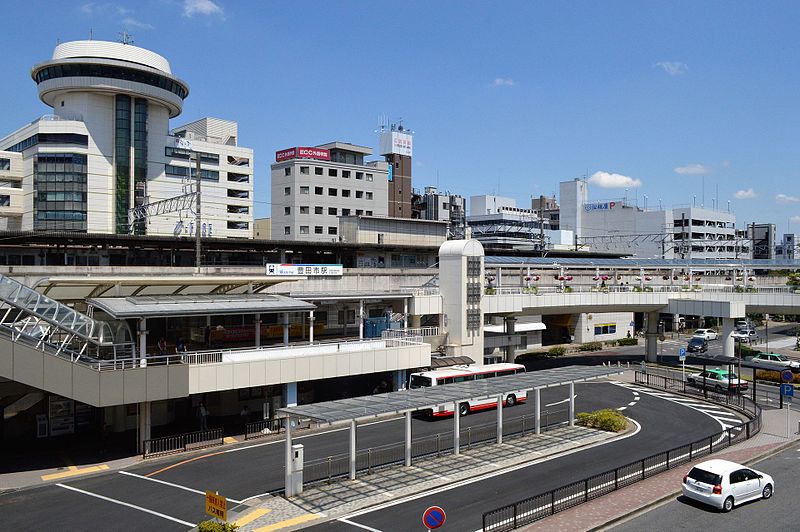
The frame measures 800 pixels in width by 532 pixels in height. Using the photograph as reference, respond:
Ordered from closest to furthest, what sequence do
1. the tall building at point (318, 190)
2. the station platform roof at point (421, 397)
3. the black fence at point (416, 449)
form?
the station platform roof at point (421, 397) → the black fence at point (416, 449) → the tall building at point (318, 190)

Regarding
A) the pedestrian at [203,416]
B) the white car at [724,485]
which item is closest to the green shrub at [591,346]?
the pedestrian at [203,416]

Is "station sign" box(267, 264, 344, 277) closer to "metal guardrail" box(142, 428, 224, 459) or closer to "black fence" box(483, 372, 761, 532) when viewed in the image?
"metal guardrail" box(142, 428, 224, 459)

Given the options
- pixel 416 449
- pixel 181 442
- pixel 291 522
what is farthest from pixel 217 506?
pixel 181 442

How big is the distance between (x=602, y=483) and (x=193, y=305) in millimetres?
23081

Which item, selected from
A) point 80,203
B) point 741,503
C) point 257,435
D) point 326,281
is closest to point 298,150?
point 80,203

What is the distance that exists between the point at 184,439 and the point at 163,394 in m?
2.70

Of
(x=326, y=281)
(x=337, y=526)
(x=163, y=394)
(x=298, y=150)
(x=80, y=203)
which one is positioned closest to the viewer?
(x=337, y=526)

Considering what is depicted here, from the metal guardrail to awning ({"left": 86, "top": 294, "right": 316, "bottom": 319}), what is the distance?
6.27 m

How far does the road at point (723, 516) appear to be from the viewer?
2361 cm

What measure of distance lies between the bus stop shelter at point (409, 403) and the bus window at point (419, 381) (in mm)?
7371

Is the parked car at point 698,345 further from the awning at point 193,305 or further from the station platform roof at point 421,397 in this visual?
the awning at point 193,305

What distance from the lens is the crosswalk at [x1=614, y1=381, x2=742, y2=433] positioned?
4084 centimetres

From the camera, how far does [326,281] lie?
51.2 meters

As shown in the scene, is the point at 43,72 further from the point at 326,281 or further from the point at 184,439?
the point at 184,439
